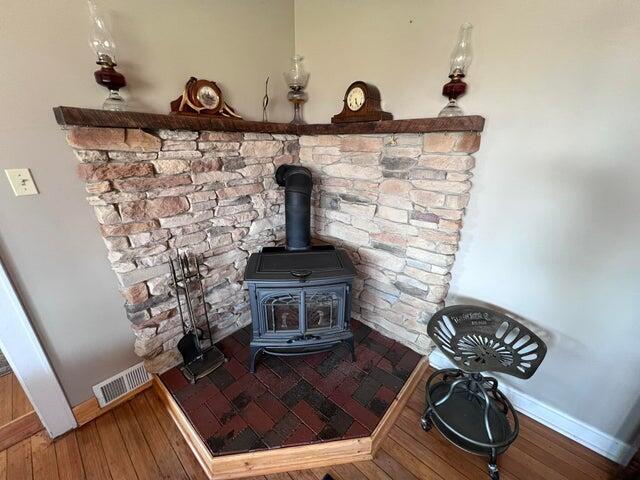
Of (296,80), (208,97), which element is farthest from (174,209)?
(296,80)

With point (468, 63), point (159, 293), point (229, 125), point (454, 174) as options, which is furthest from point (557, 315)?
point (159, 293)

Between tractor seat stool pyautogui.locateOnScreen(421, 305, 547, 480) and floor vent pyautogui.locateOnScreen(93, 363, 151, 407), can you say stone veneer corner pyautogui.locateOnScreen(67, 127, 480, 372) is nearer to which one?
floor vent pyautogui.locateOnScreen(93, 363, 151, 407)

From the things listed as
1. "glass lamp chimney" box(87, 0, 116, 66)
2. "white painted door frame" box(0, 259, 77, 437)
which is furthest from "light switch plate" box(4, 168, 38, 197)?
"glass lamp chimney" box(87, 0, 116, 66)

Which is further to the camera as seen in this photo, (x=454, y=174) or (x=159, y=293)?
(x=159, y=293)

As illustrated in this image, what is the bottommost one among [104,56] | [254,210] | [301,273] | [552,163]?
[301,273]

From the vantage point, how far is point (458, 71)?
1.30 meters

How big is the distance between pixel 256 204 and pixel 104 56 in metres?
1.04

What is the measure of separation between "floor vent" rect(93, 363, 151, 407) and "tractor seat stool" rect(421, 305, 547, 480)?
66.0 inches

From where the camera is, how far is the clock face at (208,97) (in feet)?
4.87

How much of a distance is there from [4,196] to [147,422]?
1.31m

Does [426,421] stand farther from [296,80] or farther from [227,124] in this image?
[296,80]

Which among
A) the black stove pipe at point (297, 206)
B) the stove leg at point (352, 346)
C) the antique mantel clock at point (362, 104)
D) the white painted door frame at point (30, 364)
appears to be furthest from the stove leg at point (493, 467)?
the white painted door frame at point (30, 364)

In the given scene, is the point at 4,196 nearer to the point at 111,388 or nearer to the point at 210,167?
the point at 210,167

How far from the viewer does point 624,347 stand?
1230 mm
